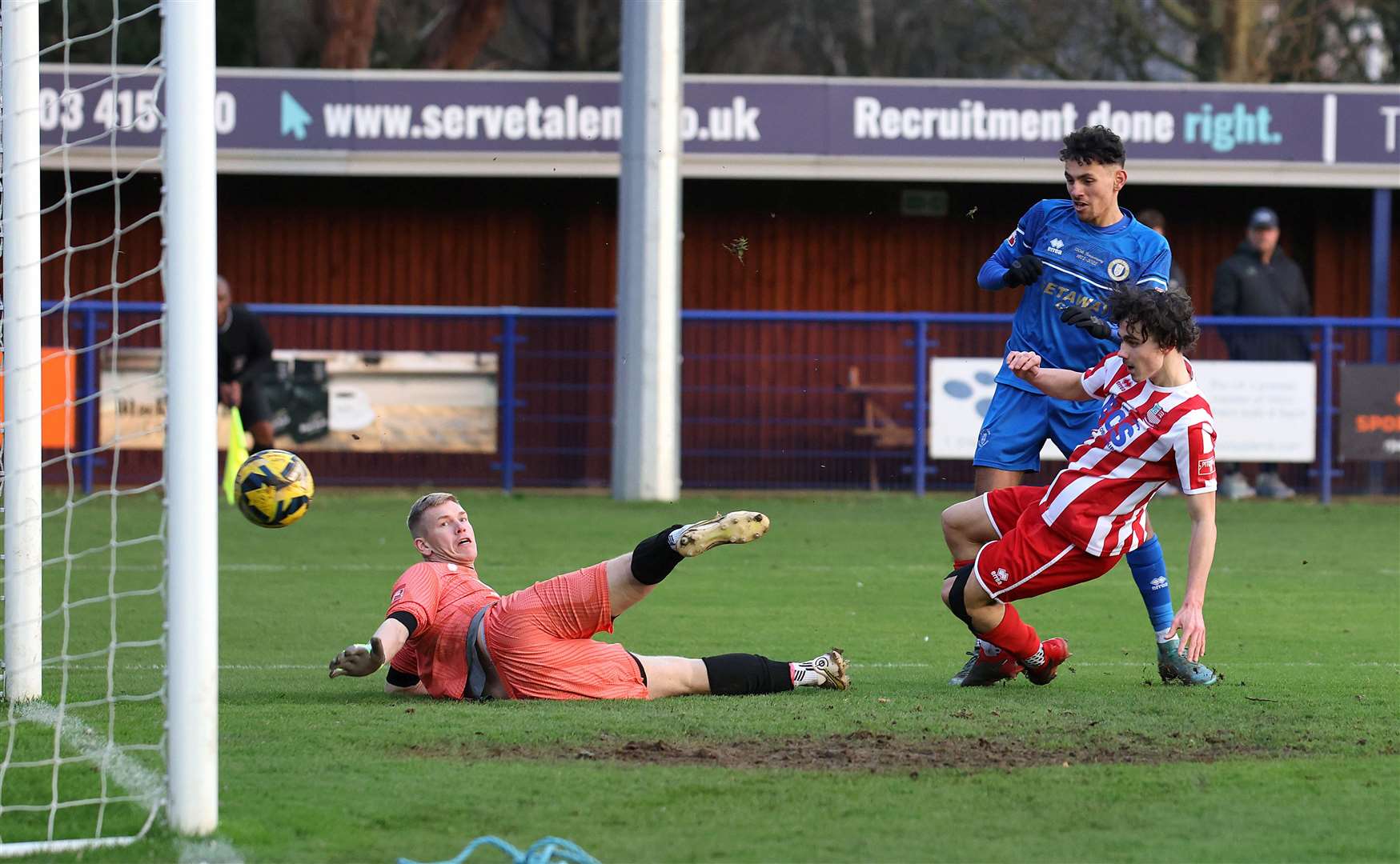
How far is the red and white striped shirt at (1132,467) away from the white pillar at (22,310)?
3.37 metres

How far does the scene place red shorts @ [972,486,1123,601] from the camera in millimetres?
5941

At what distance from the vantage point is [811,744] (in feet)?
17.6

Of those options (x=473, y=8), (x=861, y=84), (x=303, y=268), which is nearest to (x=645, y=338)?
(x=861, y=84)

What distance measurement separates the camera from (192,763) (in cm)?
412

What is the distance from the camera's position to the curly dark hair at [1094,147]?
6.67m

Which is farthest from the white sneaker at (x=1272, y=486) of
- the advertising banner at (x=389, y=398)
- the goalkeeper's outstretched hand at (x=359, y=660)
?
the goalkeeper's outstretched hand at (x=359, y=660)

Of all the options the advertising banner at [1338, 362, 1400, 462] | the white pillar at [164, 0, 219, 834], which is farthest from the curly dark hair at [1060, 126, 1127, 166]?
the advertising banner at [1338, 362, 1400, 462]

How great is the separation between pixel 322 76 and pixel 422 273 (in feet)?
7.54

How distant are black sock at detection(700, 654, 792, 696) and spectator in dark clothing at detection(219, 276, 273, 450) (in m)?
8.64

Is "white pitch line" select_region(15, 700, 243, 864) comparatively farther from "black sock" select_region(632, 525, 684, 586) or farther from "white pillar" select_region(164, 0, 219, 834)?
"black sock" select_region(632, 525, 684, 586)

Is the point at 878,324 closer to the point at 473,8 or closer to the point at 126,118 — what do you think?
the point at 126,118

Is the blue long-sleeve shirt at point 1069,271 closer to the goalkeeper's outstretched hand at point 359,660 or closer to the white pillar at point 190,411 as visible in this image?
the goalkeeper's outstretched hand at point 359,660

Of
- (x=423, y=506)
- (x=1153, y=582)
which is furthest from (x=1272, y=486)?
(x=423, y=506)

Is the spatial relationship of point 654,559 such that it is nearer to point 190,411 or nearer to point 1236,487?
point 190,411
